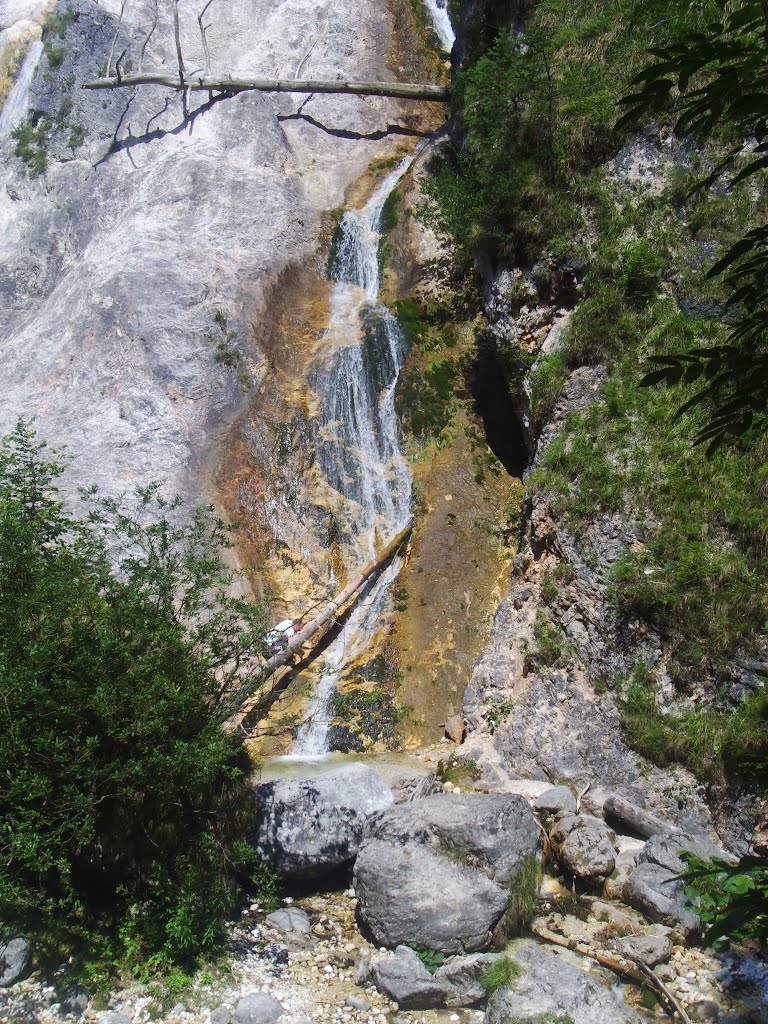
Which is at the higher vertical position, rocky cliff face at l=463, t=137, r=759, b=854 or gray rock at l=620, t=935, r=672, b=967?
rocky cliff face at l=463, t=137, r=759, b=854

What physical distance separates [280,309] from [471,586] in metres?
7.47

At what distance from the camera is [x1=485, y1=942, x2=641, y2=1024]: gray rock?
639 centimetres

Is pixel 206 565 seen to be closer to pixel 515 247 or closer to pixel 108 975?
pixel 108 975

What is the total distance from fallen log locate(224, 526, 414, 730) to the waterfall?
0.57 feet

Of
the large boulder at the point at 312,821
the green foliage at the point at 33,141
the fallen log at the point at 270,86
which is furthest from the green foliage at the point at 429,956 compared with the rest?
the green foliage at the point at 33,141

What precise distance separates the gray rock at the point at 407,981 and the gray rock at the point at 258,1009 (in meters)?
0.91

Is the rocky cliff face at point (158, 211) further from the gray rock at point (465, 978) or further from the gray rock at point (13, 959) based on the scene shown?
the gray rock at point (465, 978)

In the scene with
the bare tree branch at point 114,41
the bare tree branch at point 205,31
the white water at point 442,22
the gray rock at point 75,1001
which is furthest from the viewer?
the white water at point 442,22

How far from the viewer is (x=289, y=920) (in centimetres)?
819

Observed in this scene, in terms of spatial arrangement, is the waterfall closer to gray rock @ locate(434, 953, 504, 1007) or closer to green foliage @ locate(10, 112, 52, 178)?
gray rock @ locate(434, 953, 504, 1007)

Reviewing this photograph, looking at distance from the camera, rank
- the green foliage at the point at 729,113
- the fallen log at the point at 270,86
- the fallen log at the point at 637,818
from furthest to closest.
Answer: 1. the fallen log at the point at 270,86
2. the fallen log at the point at 637,818
3. the green foliage at the point at 729,113

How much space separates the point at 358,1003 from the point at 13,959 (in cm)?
299

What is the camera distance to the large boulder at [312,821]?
8.69m

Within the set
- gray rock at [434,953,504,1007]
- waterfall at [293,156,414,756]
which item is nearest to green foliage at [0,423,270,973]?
gray rock at [434,953,504,1007]
